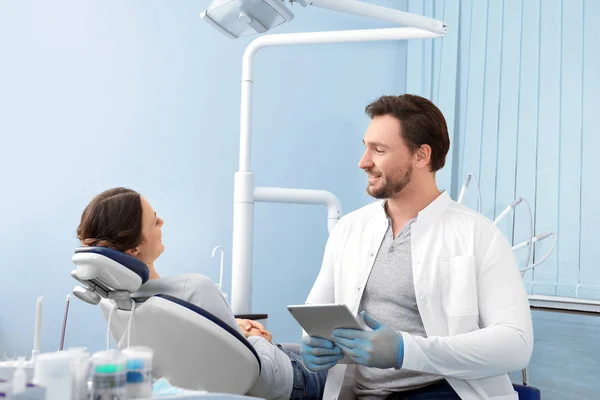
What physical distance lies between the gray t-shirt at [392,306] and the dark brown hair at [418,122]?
0.80 ft

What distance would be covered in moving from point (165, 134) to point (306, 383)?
1939mm

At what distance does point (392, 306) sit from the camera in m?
1.68

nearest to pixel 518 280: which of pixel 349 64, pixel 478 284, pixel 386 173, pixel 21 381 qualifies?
pixel 478 284

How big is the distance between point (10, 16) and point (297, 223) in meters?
1.87

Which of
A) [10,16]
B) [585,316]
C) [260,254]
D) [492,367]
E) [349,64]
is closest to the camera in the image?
[492,367]

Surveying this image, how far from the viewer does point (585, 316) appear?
8.63 feet

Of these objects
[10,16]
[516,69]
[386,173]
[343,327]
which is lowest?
[343,327]

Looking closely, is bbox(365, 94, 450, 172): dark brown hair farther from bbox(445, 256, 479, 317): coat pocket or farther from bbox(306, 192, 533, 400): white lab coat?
bbox(445, 256, 479, 317): coat pocket

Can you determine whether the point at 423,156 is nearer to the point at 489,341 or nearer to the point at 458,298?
the point at 458,298

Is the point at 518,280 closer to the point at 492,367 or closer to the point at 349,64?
the point at 492,367

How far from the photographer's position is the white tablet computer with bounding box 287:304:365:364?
4.58 ft

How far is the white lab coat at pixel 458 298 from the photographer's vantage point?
149cm

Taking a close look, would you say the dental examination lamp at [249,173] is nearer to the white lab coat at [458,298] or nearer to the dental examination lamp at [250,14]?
the dental examination lamp at [250,14]

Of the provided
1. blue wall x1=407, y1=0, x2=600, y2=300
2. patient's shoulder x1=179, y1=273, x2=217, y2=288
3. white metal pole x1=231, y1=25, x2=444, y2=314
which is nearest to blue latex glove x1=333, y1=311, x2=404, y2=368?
patient's shoulder x1=179, y1=273, x2=217, y2=288
